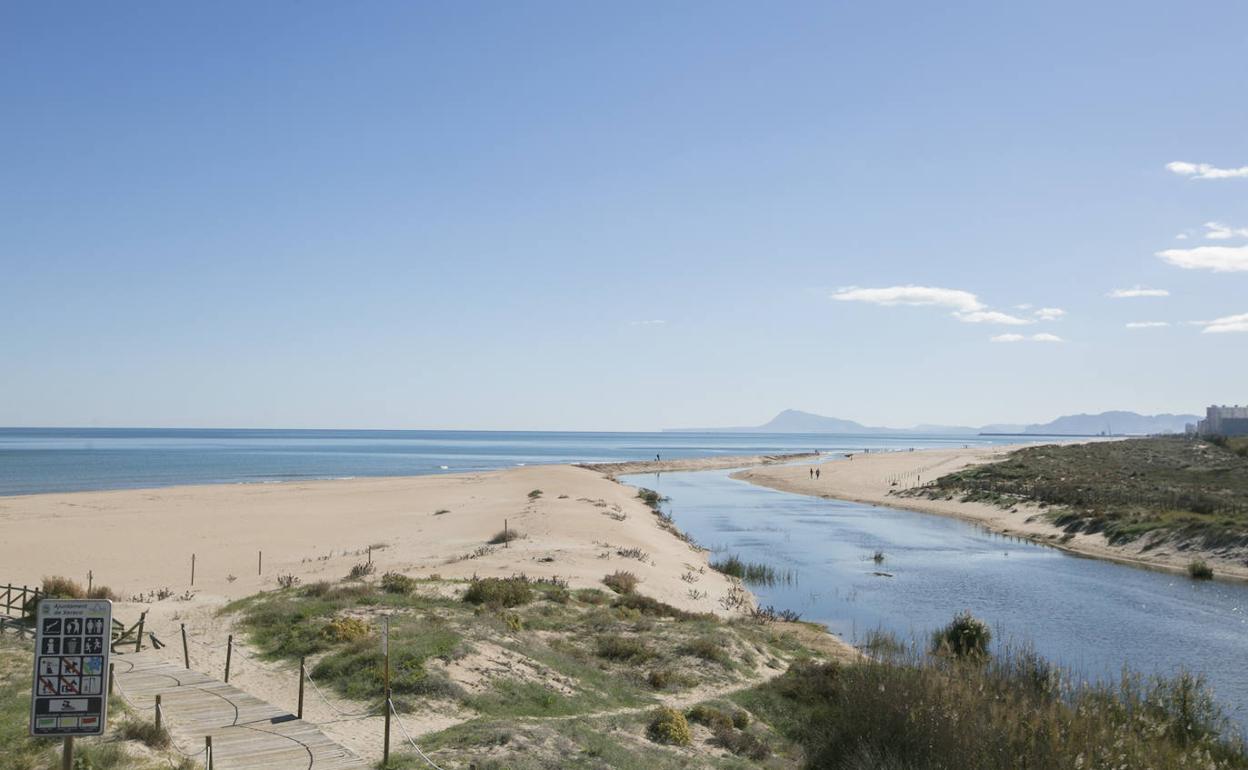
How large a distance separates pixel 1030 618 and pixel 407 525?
38.0 meters

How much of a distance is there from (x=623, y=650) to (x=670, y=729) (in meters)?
6.32

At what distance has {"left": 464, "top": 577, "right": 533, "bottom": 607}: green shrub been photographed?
2786 cm

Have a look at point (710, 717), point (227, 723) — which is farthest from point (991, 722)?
point (227, 723)

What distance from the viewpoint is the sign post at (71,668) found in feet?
36.0

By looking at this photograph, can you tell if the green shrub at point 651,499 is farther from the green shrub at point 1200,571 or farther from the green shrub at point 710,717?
the green shrub at point 710,717

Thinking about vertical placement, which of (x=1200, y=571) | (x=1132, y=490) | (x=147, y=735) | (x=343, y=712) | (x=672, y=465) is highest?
(x=1132, y=490)

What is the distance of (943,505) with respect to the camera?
3051 inches

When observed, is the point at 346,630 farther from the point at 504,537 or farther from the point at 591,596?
the point at 504,537

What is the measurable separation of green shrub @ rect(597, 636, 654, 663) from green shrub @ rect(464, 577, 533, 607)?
4902 mm

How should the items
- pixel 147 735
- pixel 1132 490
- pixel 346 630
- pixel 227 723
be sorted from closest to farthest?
pixel 147 735 → pixel 227 723 → pixel 346 630 → pixel 1132 490

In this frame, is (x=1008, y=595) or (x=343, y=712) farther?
(x=1008, y=595)

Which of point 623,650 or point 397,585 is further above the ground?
point 397,585

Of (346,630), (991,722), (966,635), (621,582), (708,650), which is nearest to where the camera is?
(991,722)

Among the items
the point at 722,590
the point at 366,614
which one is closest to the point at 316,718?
the point at 366,614
